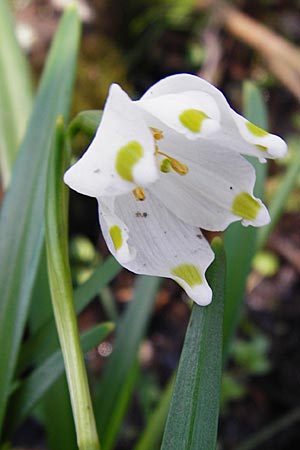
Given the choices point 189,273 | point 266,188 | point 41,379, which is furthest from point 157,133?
point 266,188

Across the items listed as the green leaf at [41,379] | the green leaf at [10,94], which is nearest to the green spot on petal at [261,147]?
the green leaf at [41,379]

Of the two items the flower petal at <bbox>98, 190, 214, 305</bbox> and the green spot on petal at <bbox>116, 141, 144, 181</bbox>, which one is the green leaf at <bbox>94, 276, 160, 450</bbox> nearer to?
the flower petal at <bbox>98, 190, 214, 305</bbox>

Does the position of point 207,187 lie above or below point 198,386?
above

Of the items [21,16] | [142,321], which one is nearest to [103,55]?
[21,16]

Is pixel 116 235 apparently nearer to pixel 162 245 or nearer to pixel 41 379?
pixel 162 245

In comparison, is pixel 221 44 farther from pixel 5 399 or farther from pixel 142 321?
pixel 5 399

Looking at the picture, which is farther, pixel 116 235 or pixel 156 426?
pixel 156 426

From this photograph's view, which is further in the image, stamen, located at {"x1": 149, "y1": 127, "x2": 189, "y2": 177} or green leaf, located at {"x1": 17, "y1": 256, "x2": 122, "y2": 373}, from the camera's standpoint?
green leaf, located at {"x1": 17, "y1": 256, "x2": 122, "y2": 373}

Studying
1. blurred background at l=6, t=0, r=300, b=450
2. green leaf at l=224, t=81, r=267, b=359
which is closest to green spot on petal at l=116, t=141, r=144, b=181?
green leaf at l=224, t=81, r=267, b=359
